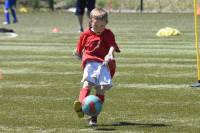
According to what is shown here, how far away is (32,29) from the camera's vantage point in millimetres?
26484

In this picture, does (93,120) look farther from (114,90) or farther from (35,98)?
(114,90)

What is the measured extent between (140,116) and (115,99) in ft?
4.74

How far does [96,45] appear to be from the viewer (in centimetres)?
884

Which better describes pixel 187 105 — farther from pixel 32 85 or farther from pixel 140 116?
pixel 32 85

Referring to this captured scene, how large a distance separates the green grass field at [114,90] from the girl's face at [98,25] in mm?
1035

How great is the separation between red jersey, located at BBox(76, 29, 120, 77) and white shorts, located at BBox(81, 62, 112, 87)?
0.09 meters

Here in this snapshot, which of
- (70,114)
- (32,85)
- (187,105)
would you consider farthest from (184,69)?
(70,114)

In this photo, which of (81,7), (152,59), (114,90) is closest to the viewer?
(114,90)

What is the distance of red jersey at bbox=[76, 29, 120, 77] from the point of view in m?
8.79

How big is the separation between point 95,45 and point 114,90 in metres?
2.49

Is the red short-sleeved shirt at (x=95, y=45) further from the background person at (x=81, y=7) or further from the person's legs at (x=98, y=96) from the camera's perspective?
the background person at (x=81, y=7)

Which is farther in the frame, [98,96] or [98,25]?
[98,96]

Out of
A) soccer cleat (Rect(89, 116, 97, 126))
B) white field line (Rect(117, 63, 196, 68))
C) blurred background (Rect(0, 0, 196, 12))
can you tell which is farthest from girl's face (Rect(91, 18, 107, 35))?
blurred background (Rect(0, 0, 196, 12))

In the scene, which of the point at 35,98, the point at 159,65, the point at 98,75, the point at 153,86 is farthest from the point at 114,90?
the point at 159,65
